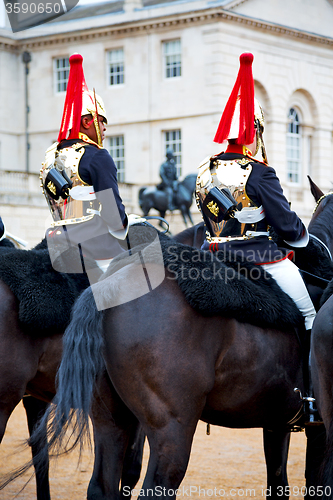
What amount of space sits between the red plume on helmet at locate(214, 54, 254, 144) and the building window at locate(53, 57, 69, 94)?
95.1 feet

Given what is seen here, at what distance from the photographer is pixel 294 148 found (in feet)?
105

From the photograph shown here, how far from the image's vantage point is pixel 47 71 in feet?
108

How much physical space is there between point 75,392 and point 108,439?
1.36 ft

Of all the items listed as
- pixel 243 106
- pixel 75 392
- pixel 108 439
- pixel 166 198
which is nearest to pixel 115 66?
pixel 166 198

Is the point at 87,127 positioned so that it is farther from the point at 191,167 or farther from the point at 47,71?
the point at 47,71

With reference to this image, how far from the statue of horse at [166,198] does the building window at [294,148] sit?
8.96 meters

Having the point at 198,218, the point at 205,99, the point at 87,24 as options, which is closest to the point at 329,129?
the point at 205,99

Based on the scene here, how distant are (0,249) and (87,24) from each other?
1094 inches

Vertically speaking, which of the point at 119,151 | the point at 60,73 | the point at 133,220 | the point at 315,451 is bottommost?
the point at 315,451

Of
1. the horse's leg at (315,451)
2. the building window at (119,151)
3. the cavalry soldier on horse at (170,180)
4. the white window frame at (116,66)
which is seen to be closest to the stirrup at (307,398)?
the horse's leg at (315,451)

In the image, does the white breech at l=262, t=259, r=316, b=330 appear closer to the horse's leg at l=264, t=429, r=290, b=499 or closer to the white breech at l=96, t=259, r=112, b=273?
the horse's leg at l=264, t=429, r=290, b=499

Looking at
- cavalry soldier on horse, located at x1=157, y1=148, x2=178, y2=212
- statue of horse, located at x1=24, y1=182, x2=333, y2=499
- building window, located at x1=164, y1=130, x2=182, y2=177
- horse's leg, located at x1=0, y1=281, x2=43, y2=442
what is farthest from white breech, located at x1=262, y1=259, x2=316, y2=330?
building window, located at x1=164, y1=130, x2=182, y2=177

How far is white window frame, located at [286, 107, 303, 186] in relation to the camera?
105 ft

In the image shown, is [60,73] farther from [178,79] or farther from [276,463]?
[276,463]
